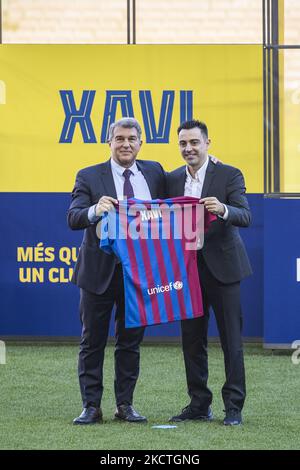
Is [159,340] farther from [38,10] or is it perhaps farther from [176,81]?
[38,10]

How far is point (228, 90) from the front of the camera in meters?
9.10

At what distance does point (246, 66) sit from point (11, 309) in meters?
2.63

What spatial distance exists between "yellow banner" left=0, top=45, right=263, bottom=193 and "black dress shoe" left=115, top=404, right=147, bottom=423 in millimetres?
3402

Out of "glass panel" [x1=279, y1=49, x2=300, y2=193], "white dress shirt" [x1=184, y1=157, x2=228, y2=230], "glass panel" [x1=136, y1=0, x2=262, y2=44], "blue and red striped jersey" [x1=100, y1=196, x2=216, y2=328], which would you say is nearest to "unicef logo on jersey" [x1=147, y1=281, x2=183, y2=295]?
"blue and red striped jersey" [x1=100, y1=196, x2=216, y2=328]

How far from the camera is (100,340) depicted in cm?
601

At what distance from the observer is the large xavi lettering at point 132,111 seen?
9102 millimetres

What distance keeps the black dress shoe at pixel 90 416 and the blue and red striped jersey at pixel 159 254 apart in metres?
0.52

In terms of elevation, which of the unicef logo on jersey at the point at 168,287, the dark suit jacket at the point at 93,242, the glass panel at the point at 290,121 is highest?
the glass panel at the point at 290,121

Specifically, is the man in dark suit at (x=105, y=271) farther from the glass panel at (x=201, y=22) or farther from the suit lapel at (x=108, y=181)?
the glass panel at (x=201, y=22)

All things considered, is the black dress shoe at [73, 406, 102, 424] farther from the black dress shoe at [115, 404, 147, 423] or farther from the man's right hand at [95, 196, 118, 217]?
the man's right hand at [95, 196, 118, 217]

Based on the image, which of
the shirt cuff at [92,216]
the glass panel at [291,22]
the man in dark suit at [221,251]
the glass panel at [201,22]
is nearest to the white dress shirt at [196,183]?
the man in dark suit at [221,251]
